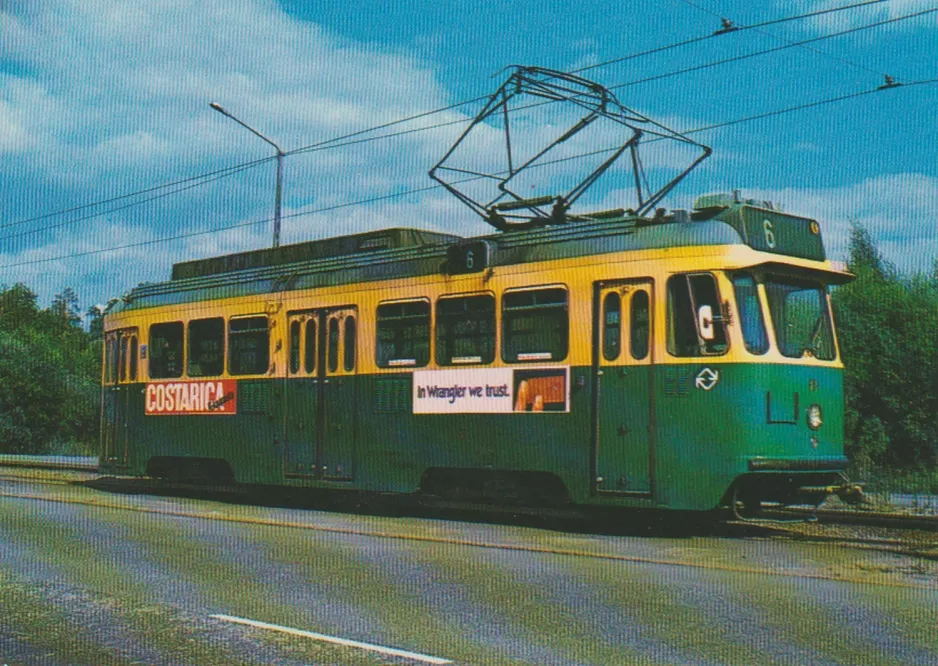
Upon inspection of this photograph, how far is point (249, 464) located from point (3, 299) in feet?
360

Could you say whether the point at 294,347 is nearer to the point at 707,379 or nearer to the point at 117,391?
the point at 117,391

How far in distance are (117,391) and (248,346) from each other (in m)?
3.44

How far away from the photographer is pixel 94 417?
157 ft

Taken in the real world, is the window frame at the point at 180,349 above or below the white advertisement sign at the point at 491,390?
above

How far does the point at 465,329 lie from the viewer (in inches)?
565

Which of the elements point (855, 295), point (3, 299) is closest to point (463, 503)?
point (855, 295)

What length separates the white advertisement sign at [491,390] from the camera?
13.5 meters

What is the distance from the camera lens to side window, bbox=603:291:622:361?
13023mm

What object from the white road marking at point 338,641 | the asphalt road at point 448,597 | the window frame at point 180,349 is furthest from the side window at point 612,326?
the window frame at point 180,349

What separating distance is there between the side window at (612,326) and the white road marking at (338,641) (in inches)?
242

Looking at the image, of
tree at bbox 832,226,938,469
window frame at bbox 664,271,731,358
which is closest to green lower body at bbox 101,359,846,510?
window frame at bbox 664,271,731,358

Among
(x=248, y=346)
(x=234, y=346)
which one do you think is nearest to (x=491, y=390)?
(x=248, y=346)

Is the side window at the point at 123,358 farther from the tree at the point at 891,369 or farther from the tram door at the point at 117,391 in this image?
the tree at the point at 891,369

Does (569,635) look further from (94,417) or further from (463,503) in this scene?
(94,417)
